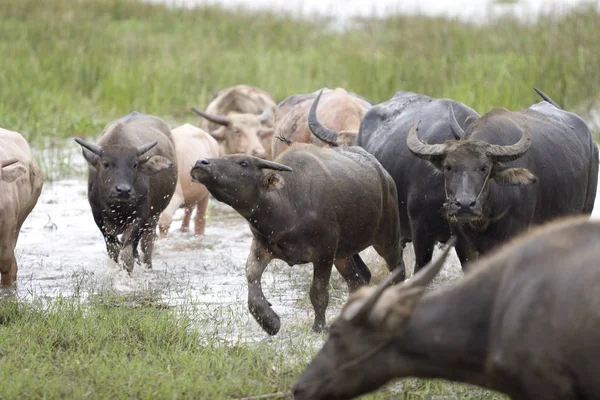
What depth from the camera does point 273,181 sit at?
7.10 meters

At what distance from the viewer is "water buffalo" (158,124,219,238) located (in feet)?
36.3

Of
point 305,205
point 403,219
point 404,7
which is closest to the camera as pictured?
point 305,205

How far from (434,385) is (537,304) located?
1.86 meters

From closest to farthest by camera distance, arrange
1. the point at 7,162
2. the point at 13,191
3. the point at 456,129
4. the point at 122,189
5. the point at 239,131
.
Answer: the point at 456,129
the point at 7,162
the point at 13,191
the point at 122,189
the point at 239,131

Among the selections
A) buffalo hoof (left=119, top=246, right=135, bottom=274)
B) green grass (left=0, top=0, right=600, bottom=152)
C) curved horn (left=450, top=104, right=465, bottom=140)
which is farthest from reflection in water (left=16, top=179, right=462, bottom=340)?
green grass (left=0, top=0, right=600, bottom=152)

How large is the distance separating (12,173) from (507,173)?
3691mm

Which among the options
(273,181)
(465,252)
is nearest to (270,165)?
(273,181)

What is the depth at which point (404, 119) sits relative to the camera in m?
8.99

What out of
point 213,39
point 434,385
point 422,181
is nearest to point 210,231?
point 422,181

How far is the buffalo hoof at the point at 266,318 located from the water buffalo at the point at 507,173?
53.5 inches

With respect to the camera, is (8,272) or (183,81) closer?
(8,272)

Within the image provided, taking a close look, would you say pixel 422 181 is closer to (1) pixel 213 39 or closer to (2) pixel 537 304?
(2) pixel 537 304

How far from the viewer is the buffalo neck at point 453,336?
4383mm

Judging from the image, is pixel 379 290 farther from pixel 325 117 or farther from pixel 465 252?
pixel 325 117
